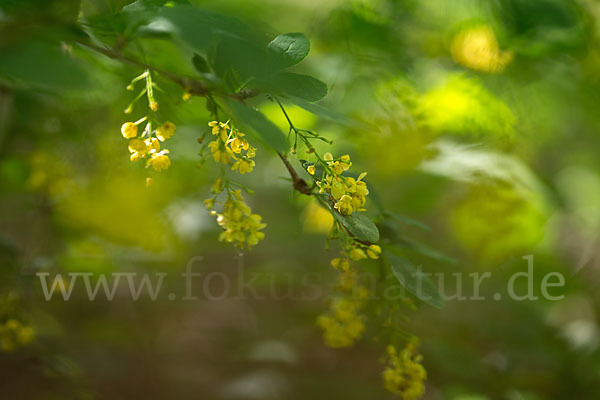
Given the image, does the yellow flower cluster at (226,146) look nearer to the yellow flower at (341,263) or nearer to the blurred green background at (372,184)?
the yellow flower at (341,263)

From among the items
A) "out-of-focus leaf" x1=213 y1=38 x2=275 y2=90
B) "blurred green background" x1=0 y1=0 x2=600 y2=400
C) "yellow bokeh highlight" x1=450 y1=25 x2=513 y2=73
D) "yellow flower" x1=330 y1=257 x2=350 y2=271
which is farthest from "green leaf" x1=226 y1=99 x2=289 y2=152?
"yellow bokeh highlight" x1=450 y1=25 x2=513 y2=73

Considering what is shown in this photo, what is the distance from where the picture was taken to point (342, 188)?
67cm

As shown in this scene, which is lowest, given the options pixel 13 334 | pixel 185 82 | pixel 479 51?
pixel 13 334

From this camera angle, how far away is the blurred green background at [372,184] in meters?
1.33

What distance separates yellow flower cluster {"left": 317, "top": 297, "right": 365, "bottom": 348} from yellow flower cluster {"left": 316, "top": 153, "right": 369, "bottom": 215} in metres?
0.29

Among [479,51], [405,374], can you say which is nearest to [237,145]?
[405,374]

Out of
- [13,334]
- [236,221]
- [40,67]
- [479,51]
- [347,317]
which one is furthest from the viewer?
[479,51]

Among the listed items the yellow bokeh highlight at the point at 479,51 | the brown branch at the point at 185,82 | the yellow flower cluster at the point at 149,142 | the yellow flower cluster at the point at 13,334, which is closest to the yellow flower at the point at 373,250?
the brown branch at the point at 185,82

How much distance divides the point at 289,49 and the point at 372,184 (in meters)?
0.62

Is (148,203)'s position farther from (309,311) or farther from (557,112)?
(557,112)

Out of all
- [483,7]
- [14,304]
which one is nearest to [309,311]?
[14,304]

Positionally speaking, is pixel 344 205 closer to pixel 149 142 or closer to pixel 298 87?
pixel 298 87

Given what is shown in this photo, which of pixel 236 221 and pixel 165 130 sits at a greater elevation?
pixel 165 130

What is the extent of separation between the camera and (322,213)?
1518mm
